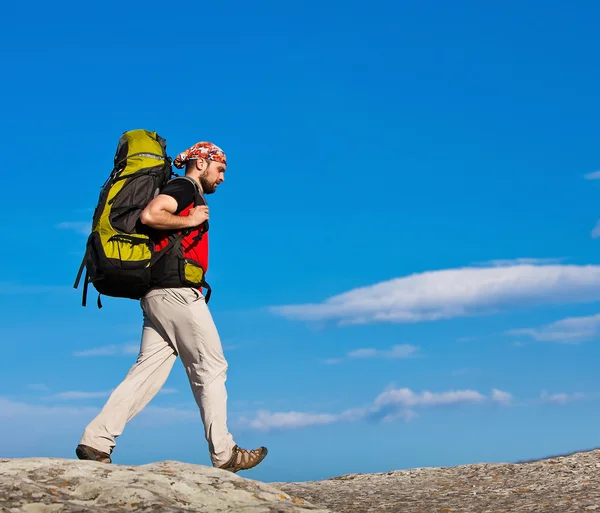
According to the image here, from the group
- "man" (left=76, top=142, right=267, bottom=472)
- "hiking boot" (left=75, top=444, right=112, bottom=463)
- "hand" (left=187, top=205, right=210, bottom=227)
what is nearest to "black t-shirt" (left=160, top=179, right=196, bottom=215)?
"man" (left=76, top=142, right=267, bottom=472)

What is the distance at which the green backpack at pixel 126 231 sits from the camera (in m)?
8.48

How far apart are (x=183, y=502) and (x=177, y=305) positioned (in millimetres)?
2212

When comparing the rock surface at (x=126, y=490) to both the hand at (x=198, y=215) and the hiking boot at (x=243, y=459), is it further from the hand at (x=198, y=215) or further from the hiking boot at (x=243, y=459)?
the hand at (x=198, y=215)

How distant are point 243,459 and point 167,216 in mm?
2787

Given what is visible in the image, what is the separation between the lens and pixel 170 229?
8.61 metres

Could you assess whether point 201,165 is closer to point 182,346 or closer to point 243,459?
point 182,346

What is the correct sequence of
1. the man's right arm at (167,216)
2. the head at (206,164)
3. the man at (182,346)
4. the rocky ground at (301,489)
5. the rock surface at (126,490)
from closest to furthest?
the rock surface at (126,490), the rocky ground at (301,489), the man's right arm at (167,216), the man at (182,346), the head at (206,164)

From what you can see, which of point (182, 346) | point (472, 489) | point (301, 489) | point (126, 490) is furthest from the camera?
point (301, 489)

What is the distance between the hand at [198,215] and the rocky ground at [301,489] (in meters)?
2.57

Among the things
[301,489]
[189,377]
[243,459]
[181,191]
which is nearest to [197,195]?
[181,191]

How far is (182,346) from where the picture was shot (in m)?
8.80

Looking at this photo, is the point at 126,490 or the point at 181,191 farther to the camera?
the point at 181,191

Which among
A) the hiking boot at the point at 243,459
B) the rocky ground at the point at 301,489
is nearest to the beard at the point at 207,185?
the hiking boot at the point at 243,459

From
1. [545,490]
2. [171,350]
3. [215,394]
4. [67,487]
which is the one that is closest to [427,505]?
[545,490]
